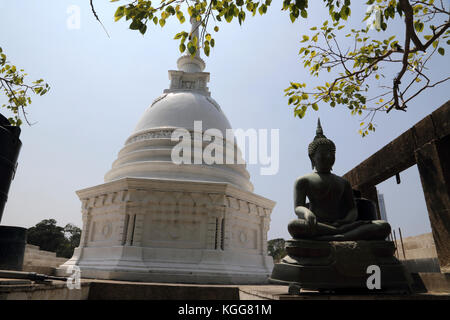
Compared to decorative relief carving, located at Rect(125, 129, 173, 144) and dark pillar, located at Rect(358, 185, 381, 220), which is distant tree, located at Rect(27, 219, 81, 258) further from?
dark pillar, located at Rect(358, 185, 381, 220)

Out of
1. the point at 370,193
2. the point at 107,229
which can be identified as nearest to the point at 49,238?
the point at 107,229

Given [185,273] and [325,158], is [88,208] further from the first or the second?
[325,158]

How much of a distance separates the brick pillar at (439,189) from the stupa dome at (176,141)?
10547 millimetres

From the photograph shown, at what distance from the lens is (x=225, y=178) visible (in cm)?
1564

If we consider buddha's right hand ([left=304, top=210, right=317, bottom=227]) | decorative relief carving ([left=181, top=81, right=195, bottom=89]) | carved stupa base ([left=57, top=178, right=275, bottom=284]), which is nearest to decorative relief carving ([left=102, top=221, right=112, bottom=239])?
carved stupa base ([left=57, top=178, right=275, bottom=284])

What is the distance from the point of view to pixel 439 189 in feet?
18.2

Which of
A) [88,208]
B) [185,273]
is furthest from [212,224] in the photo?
[88,208]

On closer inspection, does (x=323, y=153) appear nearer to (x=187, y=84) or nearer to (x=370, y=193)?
(x=370, y=193)

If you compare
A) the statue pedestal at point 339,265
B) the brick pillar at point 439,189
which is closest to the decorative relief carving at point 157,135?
the brick pillar at point 439,189

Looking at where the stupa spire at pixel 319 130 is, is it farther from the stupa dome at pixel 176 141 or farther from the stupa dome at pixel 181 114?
the stupa dome at pixel 181 114

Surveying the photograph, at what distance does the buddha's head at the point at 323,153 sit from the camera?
4977 mm

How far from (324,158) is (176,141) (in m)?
12.3
